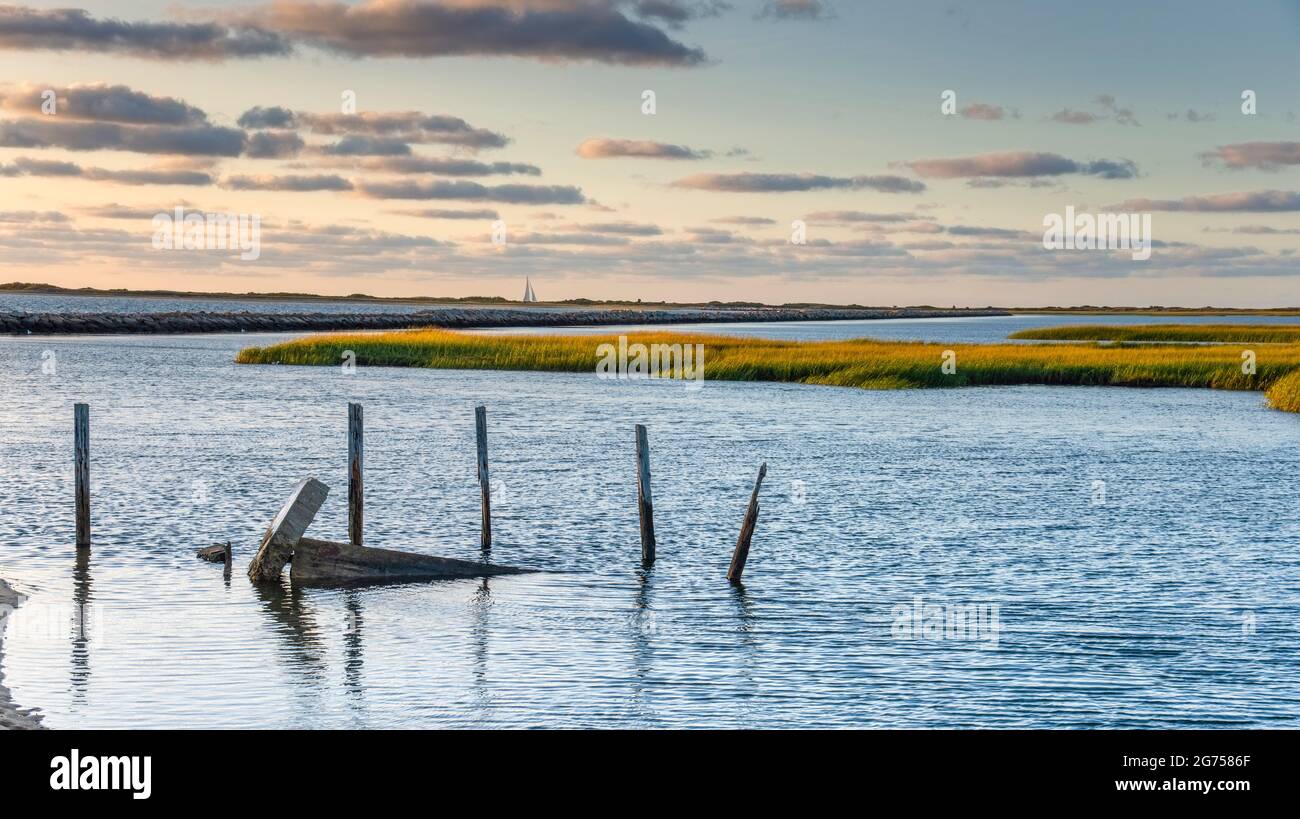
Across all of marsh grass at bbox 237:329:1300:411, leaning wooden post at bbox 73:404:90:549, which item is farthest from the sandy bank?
marsh grass at bbox 237:329:1300:411

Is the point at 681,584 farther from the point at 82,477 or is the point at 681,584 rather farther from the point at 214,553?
the point at 82,477

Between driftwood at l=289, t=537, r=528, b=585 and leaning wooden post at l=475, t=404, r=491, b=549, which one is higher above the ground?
leaning wooden post at l=475, t=404, r=491, b=549

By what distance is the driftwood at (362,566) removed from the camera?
23469mm

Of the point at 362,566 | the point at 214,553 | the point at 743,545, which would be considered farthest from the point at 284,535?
the point at 743,545

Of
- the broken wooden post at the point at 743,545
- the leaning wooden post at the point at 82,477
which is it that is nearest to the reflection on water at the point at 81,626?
the leaning wooden post at the point at 82,477

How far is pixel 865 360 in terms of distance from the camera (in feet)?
283

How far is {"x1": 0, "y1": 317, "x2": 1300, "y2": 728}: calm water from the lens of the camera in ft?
54.4

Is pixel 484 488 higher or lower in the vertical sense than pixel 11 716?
higher

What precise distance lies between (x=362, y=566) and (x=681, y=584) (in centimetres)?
551

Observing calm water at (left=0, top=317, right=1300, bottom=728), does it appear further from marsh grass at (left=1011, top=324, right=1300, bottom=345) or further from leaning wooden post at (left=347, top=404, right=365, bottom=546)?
marsh grass at (left=1011, top=324, right=1300, bottom=345)

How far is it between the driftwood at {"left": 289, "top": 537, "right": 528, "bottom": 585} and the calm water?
0.49m

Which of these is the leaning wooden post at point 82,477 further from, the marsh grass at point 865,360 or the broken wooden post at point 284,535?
the marsh grass at point 865,360

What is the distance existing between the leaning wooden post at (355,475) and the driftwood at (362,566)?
2046mm

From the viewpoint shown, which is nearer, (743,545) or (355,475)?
(743,545)
